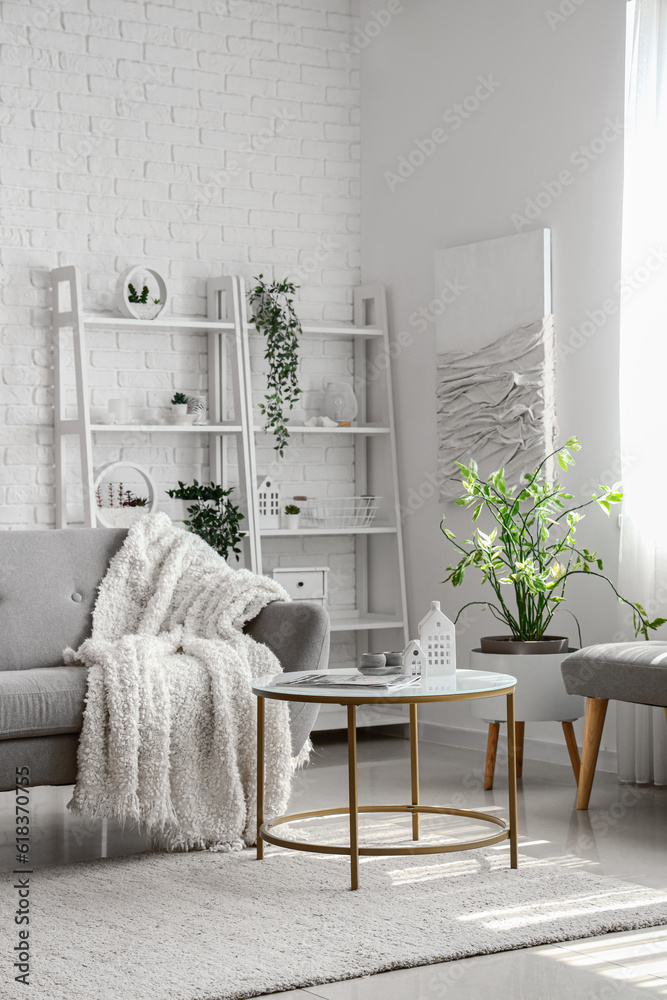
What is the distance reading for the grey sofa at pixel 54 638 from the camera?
10.2 ft

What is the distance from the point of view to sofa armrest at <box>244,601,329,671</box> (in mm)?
3459

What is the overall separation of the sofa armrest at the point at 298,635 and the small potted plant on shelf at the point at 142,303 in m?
1.70

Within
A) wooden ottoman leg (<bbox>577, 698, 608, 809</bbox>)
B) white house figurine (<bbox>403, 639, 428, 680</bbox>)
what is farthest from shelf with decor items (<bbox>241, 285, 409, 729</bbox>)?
white house figurine (<bbox>403, 639, 428, 680</bbox>)

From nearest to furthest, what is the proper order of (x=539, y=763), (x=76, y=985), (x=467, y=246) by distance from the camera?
(x=76, y=985)
(x=539, y=763)
(x=467, y=246)

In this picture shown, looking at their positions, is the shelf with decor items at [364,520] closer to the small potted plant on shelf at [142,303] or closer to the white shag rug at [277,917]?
the small potted plant on shelf at [142,303]

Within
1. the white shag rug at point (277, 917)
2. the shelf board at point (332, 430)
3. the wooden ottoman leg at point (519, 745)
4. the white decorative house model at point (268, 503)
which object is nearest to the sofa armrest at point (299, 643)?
the white shag rug at point (277, 917)

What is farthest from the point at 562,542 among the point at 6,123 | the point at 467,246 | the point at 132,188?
the point at 6,123

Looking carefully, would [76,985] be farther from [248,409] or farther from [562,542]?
[248,409]

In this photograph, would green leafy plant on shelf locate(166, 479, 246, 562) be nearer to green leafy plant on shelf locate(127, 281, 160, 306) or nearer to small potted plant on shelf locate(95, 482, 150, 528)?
small potted plant on shelf locate(95, 482, 150, 528)

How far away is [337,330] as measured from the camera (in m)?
5.20

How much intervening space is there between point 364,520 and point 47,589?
6.33ft

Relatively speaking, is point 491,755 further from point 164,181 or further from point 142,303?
point 164,181

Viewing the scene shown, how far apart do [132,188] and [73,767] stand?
2617 mm

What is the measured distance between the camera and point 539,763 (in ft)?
14.7
